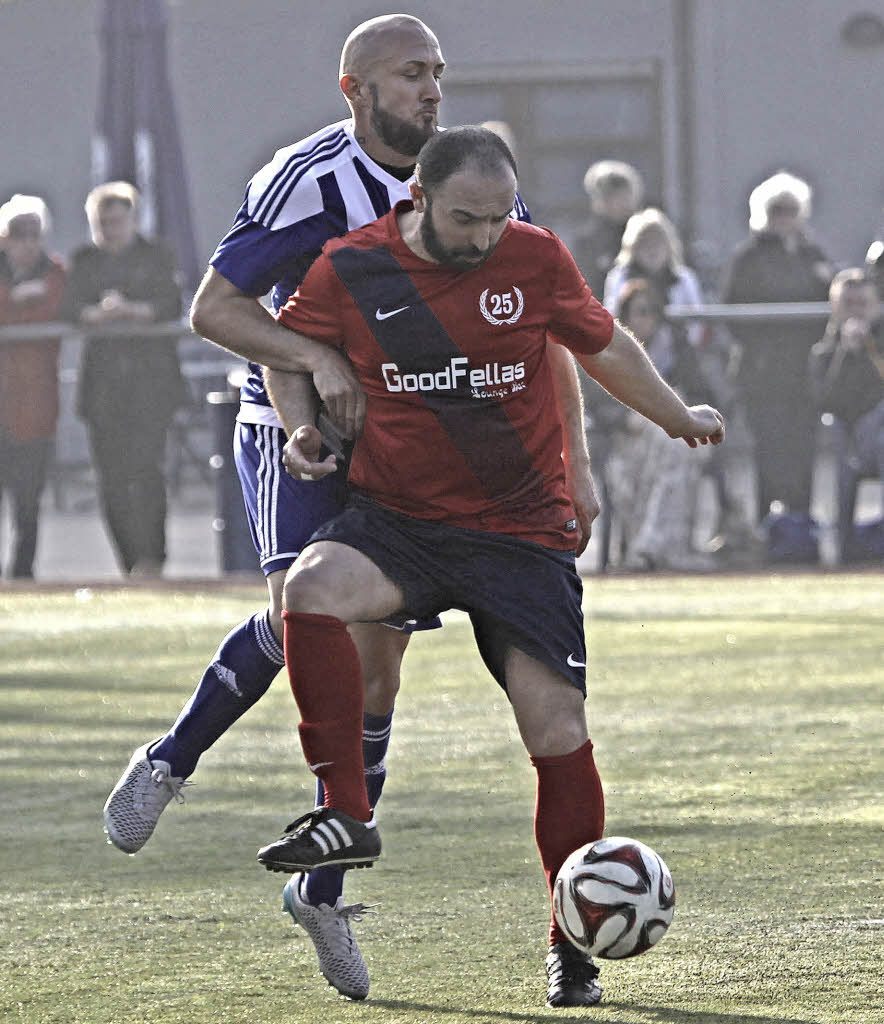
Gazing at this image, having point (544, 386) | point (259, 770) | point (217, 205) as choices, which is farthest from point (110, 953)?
point (217, 205)

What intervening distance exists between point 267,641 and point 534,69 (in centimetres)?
2086

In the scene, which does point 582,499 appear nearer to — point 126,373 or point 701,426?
point 701,426

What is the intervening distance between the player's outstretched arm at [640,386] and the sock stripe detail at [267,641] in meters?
0.95

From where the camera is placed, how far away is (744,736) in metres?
8.48

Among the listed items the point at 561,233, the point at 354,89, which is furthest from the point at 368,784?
the point at 561,233

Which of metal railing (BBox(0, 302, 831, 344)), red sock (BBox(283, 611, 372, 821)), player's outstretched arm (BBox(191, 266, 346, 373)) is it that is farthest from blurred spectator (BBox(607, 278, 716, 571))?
red sock (BBox(283, 611, 372, 821))

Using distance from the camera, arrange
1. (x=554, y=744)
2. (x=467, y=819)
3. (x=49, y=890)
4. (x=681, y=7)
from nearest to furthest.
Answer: (x=554, y=744)
(x=49, y=890)
(x=467, y=819)
(x=681, y=7)

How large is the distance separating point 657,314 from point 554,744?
8697mm

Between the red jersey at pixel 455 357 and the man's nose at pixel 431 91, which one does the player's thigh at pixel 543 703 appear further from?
the man's nose at pixel 431 91

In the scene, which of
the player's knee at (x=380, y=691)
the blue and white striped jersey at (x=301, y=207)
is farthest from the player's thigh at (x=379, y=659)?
the blue and white striped jersey at (x=301, y=207)

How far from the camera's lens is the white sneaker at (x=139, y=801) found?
552cm

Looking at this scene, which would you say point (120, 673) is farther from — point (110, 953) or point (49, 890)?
point (110, 953)

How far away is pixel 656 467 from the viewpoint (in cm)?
1355

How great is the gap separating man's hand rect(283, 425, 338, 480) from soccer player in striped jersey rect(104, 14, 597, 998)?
91 millimetres
